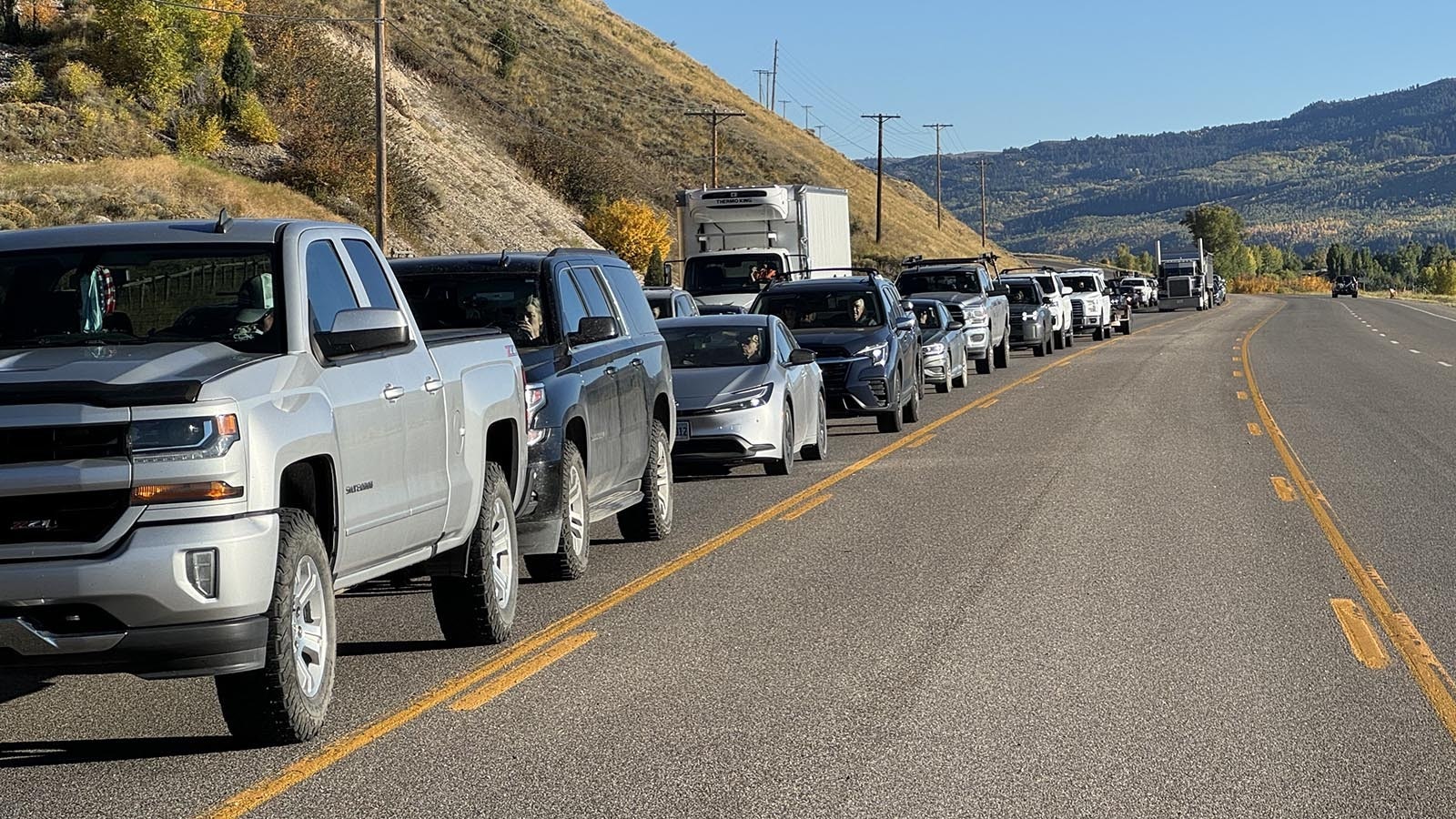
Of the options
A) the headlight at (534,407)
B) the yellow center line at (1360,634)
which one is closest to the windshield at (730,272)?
the headlight at (534,407)

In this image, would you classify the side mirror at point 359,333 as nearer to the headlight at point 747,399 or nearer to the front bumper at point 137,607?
the front bumper at point 137,607

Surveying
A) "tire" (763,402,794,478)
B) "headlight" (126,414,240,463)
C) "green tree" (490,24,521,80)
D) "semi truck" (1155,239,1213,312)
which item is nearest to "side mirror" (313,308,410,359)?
"headlight" (126,414,240,463)

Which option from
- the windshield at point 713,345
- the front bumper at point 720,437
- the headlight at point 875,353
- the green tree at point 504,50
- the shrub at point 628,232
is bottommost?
the front bumper at point 720,437

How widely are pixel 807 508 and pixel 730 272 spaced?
65.6 feet

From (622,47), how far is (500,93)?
1440 inches

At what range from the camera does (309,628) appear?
7.11 m

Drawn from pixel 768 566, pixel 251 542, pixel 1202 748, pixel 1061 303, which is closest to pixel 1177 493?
pixel 768 566

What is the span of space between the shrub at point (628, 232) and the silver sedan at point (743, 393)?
50.8 meters

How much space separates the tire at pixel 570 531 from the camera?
34.9ft

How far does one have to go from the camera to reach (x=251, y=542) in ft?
21.2

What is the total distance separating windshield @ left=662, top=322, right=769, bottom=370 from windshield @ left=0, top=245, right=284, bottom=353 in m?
9.74

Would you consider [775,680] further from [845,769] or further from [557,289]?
[557,289]

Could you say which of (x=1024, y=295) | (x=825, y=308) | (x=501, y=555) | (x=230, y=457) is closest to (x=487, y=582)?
(x=501, y=555)

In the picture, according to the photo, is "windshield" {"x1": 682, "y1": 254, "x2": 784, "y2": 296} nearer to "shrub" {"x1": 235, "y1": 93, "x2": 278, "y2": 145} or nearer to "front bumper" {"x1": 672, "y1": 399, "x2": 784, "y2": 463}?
"front bumper" {"x1": 672, "y1": 399, "x2": 784, "y2": 463}
